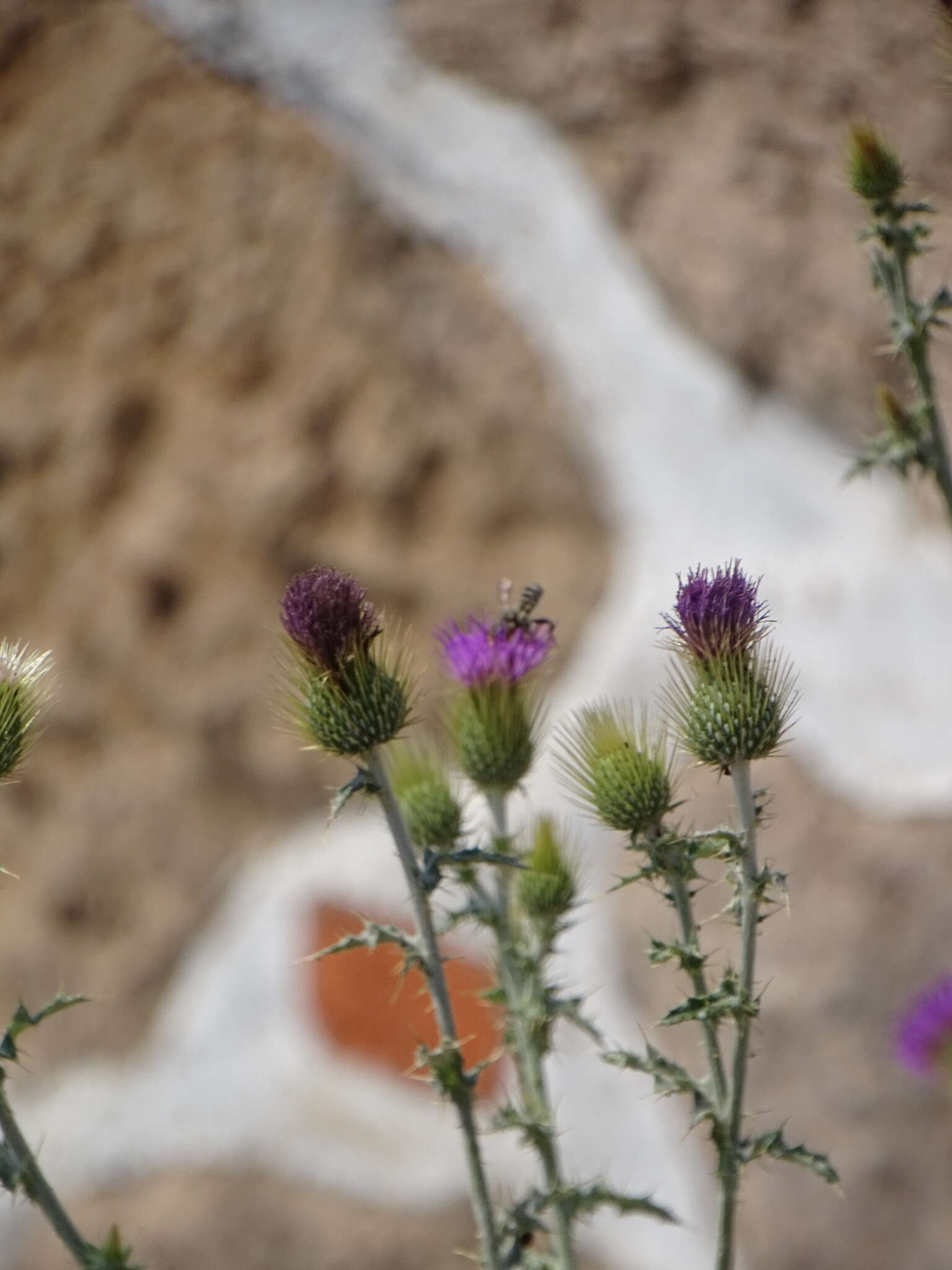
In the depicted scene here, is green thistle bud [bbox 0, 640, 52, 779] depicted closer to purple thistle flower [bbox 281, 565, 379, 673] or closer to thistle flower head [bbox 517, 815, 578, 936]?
purple thistle flower [bbox 281, 565, 379, 673]

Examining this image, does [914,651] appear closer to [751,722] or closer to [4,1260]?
[751,722]

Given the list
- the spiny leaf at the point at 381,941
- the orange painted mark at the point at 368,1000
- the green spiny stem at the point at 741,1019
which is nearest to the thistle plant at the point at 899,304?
the green spiny stem at the point at 741,1019

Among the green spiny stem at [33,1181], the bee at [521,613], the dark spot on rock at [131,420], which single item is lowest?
the green spiny stem at [33,1181]

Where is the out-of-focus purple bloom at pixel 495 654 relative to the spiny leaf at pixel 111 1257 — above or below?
above

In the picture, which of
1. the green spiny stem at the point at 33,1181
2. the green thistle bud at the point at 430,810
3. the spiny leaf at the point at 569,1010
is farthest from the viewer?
the green thistle bud at the point at 430,810

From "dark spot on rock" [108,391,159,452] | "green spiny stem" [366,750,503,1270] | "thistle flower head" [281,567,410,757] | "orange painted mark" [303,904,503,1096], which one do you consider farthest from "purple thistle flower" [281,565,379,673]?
"dark spot on rock" [108,391,159,452]

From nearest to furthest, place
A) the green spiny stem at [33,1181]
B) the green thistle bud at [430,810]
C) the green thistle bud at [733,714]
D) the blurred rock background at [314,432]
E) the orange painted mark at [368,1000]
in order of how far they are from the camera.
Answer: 1. the green spiny stem at [33,1181]
2. the green thistle bud at [733,714]
3. the green thistle bud at [430,810]
4. the blurred rock background at [314,432]
5. the orange painted mark at [368,1000]

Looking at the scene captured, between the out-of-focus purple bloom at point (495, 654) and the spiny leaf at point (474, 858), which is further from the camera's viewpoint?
the out-of-focus purple bloom at point (495, 654)

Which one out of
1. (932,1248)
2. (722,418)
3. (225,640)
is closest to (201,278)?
(225,640)

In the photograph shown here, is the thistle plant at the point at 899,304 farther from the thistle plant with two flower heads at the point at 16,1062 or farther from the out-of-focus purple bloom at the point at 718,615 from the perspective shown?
the thistle plant with two flower heads at the point at 16,1062
